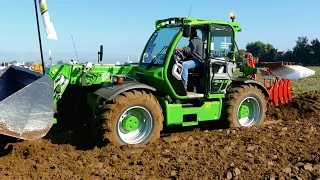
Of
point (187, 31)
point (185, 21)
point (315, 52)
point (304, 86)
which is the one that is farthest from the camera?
point (315, 52)

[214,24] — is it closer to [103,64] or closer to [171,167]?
[103,64]

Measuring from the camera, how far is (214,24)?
336 inches

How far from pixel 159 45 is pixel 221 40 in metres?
1.34

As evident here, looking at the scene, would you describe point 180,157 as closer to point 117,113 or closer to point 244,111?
point 117,113

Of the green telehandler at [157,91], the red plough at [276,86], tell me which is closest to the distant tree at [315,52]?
the red plough at [276,86]

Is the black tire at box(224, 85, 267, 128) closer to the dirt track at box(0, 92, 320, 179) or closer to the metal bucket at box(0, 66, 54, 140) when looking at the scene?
the dirt track at box(0, 92, 320, 179)

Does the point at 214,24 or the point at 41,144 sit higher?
the point at 214,24

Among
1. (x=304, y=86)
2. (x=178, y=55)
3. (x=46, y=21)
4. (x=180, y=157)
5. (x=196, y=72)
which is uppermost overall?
(x=46, y=21)

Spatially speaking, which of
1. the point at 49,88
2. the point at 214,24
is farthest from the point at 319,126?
the point at 49,88

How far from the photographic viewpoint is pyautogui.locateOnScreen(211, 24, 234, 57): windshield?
28.0 ft

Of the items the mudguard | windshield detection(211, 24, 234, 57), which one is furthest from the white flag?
windshield detection(211, 24, 234, 57)

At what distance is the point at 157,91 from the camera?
8.21 metres

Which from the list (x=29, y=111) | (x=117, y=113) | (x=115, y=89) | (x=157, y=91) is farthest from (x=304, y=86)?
(x=29, y=111)

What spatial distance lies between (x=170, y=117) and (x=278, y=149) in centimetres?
212
